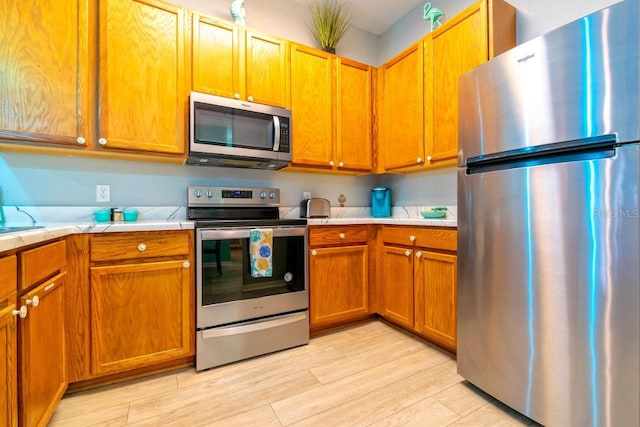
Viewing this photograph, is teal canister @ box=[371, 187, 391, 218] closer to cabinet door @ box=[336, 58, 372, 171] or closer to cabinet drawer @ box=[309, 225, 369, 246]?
cabinet door @ box=[336, 58, 372, 171]

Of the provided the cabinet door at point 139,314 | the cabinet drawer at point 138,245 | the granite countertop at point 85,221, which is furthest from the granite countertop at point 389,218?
the cabinet door at point 139,314

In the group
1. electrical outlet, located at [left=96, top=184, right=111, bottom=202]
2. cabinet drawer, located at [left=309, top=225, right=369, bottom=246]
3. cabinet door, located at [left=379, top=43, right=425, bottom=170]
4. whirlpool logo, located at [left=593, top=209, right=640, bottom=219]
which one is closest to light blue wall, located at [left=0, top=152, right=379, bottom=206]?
electrical outlet, located at [left=96, top=184, right=111, bottom=202]

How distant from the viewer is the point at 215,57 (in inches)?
78.3

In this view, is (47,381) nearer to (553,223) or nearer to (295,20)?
(553,223)

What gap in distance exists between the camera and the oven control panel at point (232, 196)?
2109 mm

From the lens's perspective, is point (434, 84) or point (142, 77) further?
point (434, 84)

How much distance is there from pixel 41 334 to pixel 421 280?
198cm

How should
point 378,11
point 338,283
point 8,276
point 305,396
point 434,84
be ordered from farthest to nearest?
point 378,11 → point 338,283 → point 434,84 → point 305,396 → point 8,276

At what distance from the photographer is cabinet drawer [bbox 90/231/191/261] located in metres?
1.50

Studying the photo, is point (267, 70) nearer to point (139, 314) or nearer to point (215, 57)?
point (215, 57)

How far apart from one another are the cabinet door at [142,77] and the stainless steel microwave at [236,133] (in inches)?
5.0

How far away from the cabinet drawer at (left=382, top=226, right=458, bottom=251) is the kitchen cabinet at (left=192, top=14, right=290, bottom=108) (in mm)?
1279

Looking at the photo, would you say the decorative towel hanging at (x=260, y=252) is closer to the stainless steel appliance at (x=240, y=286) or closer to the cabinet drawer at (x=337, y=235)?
the stainless steel appliance at (x=240, y=286)

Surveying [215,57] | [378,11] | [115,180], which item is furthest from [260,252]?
[378,11]
